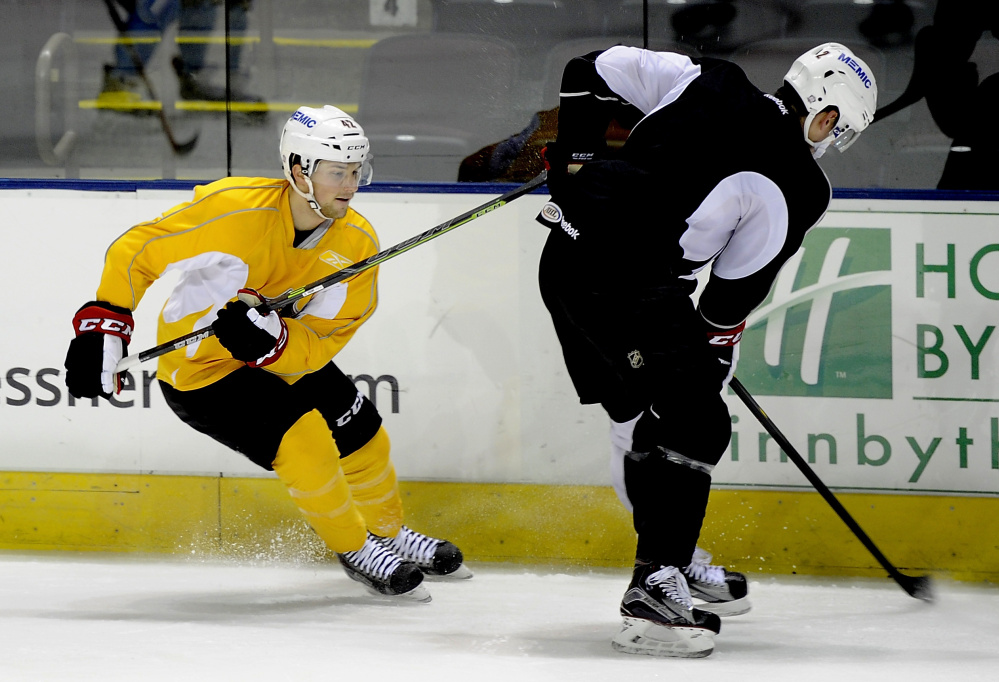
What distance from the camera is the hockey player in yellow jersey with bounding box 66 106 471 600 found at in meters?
2.34

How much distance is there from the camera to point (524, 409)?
2.96 metres

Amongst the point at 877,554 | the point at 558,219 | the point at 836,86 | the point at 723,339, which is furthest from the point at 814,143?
the point at 877,554

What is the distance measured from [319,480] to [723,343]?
0.96m

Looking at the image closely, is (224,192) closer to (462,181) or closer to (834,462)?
(462,181)

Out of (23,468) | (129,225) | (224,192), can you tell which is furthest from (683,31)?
(23,468)

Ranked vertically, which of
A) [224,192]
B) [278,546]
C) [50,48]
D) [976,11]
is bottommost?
[278,546]

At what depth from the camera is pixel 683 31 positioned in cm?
295

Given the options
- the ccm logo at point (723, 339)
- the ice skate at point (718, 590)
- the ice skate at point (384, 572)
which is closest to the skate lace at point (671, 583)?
the ice skate at point (718, 590)

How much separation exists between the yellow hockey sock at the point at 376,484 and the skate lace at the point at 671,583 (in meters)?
0.84

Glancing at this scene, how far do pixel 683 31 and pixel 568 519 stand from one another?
1373 millimetres

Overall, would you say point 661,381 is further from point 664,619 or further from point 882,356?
point 882,356

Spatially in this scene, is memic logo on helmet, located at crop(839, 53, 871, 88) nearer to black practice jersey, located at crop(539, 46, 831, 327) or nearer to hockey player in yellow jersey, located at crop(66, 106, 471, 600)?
black practice jersey, located at crop(539, 46, 831, 327)

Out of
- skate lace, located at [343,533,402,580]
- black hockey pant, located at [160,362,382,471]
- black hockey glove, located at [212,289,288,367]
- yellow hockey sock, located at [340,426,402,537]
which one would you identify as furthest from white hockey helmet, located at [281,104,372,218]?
skate lace, located at [343,533,402,580]

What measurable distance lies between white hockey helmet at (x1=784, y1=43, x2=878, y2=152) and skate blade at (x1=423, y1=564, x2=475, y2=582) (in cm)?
139
